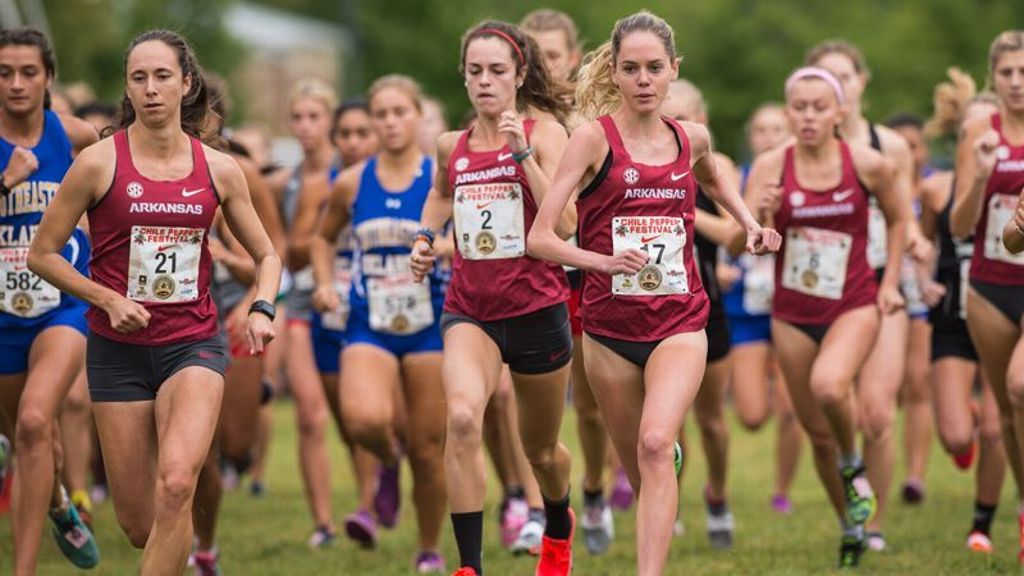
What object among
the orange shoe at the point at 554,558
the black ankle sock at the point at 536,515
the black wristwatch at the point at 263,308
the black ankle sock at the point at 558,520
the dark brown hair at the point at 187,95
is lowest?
the black ankle sock at the point at 536,515

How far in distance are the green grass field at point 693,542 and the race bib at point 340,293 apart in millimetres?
1298

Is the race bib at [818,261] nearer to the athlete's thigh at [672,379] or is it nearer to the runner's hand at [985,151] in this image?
the runner's hand at [985,151]

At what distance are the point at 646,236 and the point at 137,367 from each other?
2.11 meters

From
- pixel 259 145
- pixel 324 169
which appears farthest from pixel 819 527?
pixel 259 145

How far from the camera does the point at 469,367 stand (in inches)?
287

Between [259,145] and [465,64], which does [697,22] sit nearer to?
[259,145]

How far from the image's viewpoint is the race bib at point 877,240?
31.6ft

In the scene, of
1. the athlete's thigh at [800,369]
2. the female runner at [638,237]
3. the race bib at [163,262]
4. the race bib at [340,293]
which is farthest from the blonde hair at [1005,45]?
the race bib at [163,262]

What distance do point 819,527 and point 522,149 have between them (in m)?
4.19

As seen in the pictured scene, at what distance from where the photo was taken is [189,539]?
660cm

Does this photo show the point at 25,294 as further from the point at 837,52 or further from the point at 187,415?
the point at 837,52

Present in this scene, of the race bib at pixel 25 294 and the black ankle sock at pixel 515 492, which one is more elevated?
the race bib at pixel 25 294

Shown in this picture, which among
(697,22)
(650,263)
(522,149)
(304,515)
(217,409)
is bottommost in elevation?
(304,515)

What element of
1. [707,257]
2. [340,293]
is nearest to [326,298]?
[340,293]
